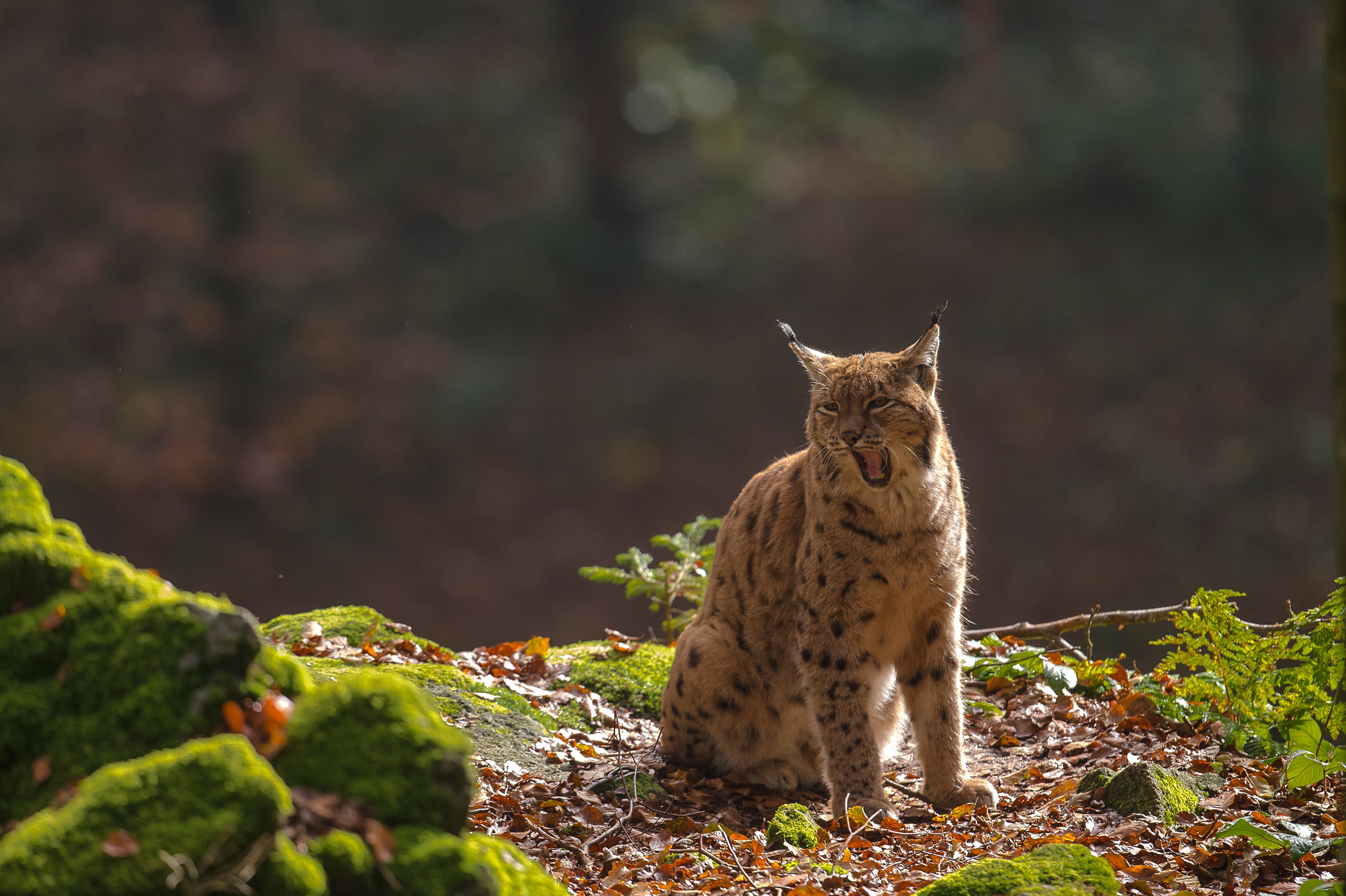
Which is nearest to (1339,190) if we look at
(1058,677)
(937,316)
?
(937,316)

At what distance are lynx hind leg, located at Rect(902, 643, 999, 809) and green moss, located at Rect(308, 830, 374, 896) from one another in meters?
3.36

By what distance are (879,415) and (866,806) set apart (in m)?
1.71

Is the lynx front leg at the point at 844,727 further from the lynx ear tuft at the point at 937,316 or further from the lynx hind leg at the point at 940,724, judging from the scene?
the lynx ear tuft at the point at 937,316

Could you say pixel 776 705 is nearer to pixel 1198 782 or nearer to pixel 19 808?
pixel 1198 782

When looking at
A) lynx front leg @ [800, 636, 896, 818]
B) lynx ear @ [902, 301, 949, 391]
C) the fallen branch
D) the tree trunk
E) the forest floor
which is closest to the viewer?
the tree trunk

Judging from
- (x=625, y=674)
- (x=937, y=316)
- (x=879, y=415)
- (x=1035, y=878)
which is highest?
(x=937, y=316)

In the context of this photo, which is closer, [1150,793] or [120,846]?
[120,846]

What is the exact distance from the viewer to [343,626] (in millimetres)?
6406

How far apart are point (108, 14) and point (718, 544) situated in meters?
17.6

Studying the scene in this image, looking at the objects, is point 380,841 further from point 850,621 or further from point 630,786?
point 850,621

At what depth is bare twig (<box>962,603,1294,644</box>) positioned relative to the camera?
5.22 meters

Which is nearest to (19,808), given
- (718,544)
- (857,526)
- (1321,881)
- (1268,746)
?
(1321,881)

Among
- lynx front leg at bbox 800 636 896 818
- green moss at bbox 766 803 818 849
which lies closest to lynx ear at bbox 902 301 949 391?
lynx front leg at bbox 800 636 896 818

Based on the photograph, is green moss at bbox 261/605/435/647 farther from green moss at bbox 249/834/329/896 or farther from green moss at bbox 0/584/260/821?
green moss at bbox 249/834/329/896
